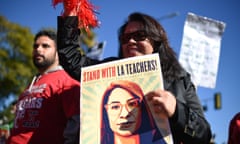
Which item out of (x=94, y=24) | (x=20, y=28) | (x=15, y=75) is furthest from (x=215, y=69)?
(x=20, y=28)

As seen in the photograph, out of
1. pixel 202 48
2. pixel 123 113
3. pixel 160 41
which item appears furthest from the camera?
pixel 202 48

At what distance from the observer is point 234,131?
1470mm

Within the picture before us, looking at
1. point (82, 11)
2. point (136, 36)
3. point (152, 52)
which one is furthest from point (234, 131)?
point (82, 11)

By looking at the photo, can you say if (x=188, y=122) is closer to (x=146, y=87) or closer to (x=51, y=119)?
(x=146, y=87)

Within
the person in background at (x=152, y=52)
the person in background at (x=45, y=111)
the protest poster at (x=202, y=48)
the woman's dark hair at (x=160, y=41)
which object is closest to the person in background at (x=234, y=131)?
the person in background at (x=152, y=52)

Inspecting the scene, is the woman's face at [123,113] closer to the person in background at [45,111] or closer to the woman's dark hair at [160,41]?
the woman's dark hair at [160,41]

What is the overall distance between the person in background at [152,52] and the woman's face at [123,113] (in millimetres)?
145

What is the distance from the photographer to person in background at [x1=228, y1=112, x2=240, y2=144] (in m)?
1.44

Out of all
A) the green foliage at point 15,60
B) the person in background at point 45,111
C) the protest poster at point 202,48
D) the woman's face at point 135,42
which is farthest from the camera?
the green foliage at point 15,60

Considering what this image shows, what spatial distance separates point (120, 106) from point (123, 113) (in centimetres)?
3

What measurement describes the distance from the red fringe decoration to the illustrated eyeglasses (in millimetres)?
497

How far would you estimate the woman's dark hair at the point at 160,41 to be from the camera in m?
1.45

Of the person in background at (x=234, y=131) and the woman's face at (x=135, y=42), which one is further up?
the woman's face at (x=135, y=42)

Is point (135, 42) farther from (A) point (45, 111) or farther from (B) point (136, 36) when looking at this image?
(A) point (45, 111)
